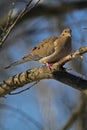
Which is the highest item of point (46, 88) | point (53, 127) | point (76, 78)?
point (76, 78)

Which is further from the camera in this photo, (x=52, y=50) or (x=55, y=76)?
(x=52, y=50)

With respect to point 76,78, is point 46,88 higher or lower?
lower

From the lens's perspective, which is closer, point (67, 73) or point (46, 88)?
point (67, 73)

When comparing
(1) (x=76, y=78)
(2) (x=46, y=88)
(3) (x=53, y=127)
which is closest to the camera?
(1) (x=76, y=78)

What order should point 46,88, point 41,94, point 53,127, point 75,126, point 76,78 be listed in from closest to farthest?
point 76,78 → point 53,127 → point 75,126 → point 41,94 → point 46,88

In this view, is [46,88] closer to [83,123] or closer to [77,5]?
[77,5]

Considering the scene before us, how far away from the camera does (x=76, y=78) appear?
347 cm

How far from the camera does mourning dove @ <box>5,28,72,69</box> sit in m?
3.54

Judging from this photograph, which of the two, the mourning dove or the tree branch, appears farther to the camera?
the mourning dove

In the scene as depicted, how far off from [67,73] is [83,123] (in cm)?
151

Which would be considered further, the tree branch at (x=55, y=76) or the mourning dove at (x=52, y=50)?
the mourning dove at (x=52, y=50)

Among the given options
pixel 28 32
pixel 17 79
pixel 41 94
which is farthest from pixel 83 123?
pixel 28 32

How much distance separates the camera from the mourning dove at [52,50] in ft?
11.6

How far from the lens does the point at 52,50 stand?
3619 millimetres
